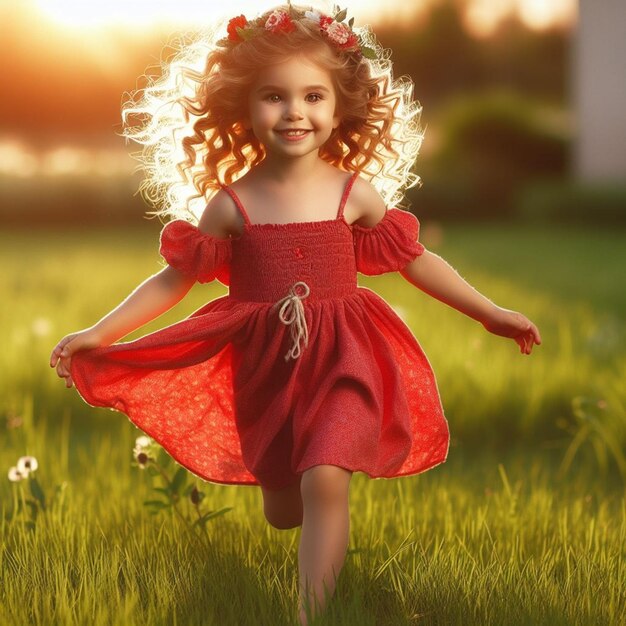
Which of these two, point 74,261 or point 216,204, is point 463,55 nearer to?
point 74,261

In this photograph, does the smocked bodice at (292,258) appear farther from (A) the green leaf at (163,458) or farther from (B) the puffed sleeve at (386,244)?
(A) the green leaf at (163,458)

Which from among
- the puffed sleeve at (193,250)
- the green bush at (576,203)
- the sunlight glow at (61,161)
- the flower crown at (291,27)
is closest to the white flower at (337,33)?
the flower crown at (291,27)

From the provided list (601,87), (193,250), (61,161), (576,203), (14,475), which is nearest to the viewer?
(193,250)

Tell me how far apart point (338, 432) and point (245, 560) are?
0.60 m

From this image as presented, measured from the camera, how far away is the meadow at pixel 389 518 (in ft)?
8.64

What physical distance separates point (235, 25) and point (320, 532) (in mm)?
1270

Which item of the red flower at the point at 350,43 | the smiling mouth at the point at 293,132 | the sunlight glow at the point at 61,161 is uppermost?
the sunlight glow at the point at 61,161

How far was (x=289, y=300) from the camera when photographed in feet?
8.96

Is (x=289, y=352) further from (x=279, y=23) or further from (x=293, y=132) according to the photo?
(x=279, y=23)

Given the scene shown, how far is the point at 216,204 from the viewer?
2.79 metres

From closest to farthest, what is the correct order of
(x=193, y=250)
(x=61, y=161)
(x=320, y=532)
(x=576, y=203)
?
(x=320, y=532), (x=193, y=250), (x=576, y=203), (x=61, y=161)

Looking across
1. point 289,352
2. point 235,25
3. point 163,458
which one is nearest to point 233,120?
point 235,25

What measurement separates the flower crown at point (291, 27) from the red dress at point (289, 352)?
0.35 m

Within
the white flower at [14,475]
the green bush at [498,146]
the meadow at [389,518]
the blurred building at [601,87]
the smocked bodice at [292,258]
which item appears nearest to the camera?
the meadow at [389,518]
